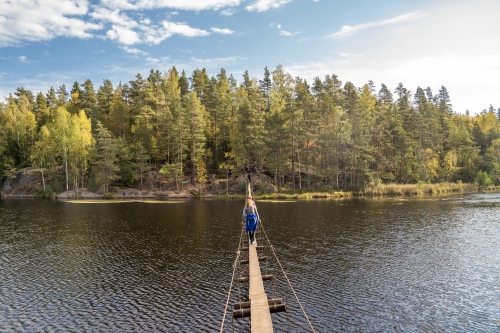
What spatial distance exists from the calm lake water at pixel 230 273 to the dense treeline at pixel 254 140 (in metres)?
31.9

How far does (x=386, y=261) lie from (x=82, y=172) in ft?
243

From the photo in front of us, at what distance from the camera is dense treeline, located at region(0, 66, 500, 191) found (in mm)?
72562

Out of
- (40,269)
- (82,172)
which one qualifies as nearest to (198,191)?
(82,172)

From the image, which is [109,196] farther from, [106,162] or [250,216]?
[250,216]

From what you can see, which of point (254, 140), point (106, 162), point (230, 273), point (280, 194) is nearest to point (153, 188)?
point (106, 162)

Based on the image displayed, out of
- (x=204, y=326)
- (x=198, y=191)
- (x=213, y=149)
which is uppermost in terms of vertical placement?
(x=213, y=149)

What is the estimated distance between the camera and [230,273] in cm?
2277

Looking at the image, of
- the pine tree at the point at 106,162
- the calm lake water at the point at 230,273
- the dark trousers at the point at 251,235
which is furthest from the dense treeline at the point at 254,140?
the dark trousers at the point at 251,235

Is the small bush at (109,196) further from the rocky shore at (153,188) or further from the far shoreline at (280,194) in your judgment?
the rocky shore at (153,188)

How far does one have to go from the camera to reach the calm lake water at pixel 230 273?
16047 mm

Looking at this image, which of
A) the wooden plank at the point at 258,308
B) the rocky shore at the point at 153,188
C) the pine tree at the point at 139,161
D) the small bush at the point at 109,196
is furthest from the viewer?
the pine tree at the point at 139,161

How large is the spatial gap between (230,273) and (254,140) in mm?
53278

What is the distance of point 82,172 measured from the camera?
7706 cm

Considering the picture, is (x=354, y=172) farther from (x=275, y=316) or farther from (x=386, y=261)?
(x=275, y=316)
